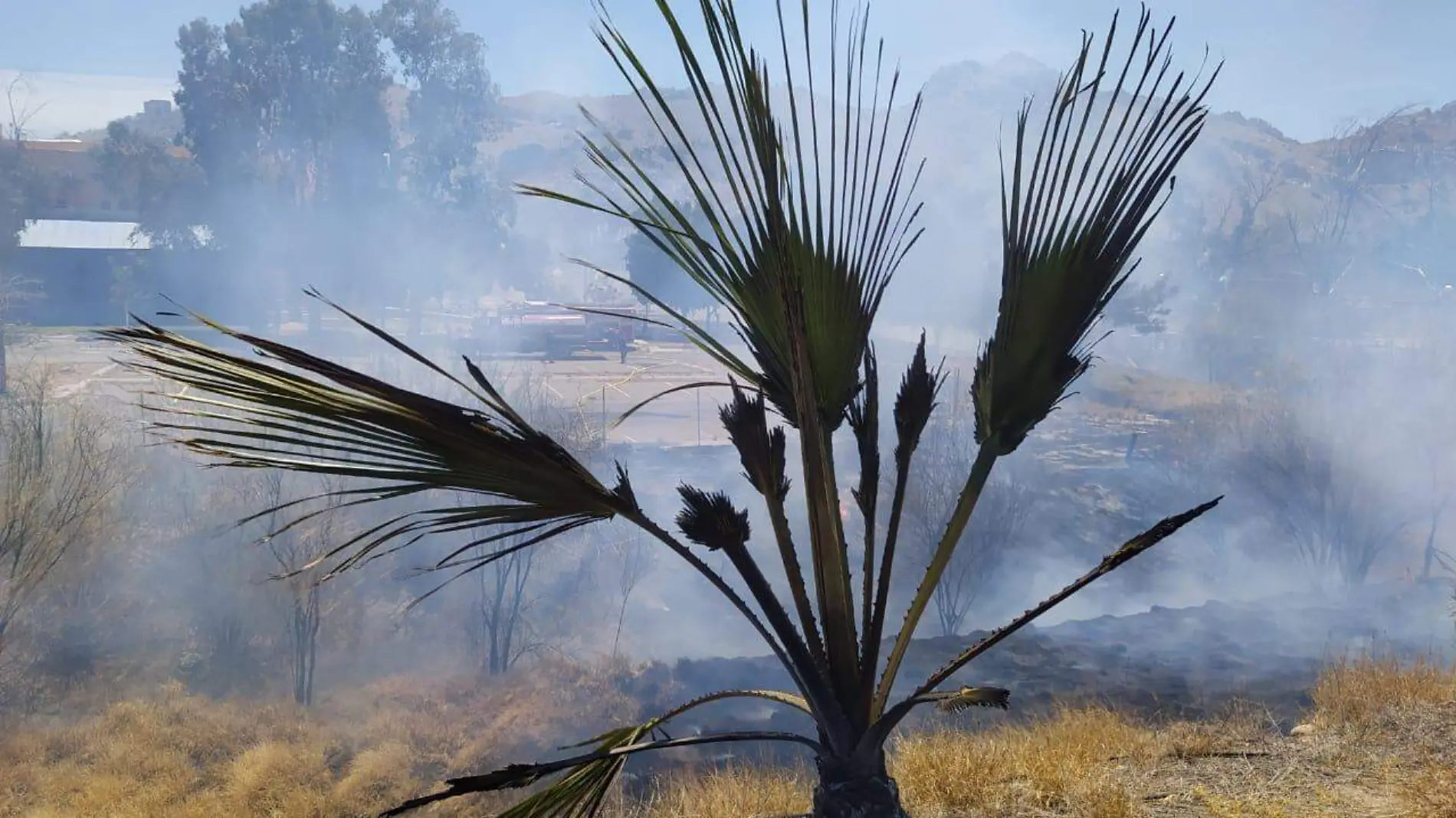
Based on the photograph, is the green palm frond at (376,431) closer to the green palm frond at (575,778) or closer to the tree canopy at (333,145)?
the green palm frond at (575,778)

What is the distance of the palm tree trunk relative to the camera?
2822 millimetres

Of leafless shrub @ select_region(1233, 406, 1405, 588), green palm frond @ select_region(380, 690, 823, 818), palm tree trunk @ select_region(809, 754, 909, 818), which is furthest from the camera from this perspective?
leafless shrub @ select_region(1233, 406, 1405, 588)

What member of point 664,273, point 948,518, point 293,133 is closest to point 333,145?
point 293,133

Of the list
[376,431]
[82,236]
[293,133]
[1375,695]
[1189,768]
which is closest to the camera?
[376,431]

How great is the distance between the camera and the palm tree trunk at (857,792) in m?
2.82

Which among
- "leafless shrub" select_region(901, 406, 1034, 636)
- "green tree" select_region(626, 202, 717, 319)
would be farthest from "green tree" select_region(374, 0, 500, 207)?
"leafless shrub" select_region(901, 406, 1034, 636)

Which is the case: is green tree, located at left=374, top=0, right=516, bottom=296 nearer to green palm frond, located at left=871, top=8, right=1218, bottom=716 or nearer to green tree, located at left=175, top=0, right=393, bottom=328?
green tree, located at left=175, top=0, right=393, bottom=328

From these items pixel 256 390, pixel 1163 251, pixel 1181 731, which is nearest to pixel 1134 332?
pixel 1163 251

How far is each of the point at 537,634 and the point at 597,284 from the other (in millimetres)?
45177

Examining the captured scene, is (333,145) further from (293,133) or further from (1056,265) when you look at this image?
(1056,265)

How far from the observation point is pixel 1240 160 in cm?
10681

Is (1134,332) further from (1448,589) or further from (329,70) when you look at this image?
(329,70)

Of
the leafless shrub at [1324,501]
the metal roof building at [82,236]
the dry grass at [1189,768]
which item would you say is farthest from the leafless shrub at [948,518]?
the metal roof building at [82,236]

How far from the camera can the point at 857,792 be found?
284 cm
